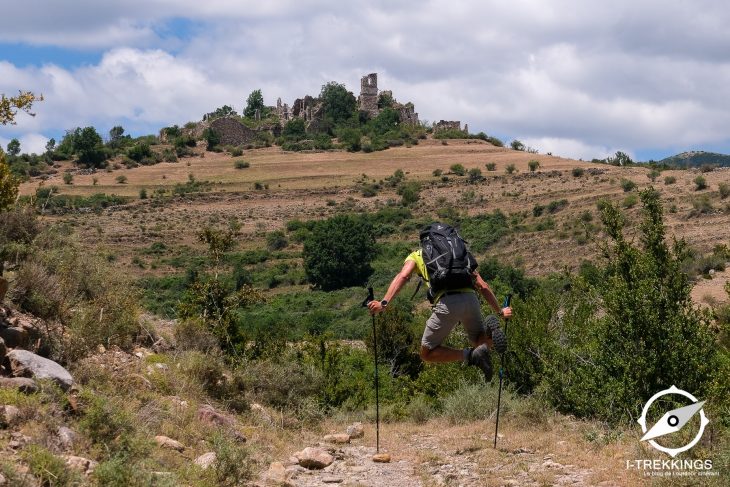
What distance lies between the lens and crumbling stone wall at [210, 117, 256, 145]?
93.1 meters

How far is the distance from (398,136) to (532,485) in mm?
84848

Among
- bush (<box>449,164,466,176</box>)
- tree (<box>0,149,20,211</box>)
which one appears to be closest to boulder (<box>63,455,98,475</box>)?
tree (<box>0,149,20,211</box>)

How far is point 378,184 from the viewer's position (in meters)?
69.4

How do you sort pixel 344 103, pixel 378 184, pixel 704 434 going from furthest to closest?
1. pixel 344 103
2. pixel 378 184
3. pixel 704 434

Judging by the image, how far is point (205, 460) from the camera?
303 inches

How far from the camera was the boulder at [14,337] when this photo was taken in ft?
28.9

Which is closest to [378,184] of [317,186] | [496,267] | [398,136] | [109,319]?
[317,186]

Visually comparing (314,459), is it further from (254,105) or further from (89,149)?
(254,105)

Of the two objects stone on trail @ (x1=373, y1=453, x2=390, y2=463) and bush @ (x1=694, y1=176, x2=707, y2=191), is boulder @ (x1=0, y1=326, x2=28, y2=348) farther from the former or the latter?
bush @ (x1=694, y1=176, x2=707, y2=191)

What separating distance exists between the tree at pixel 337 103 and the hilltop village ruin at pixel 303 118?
0.82 m

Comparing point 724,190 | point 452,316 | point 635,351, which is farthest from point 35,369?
point 724,190

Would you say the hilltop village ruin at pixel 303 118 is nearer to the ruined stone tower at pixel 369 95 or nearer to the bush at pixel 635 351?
the ruined stone tower at pixel 369 95

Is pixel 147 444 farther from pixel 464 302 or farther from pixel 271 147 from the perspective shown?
pixel 271 147

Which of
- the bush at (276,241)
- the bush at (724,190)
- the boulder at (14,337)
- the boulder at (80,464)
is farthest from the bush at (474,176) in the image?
the boulder at (80,464)
